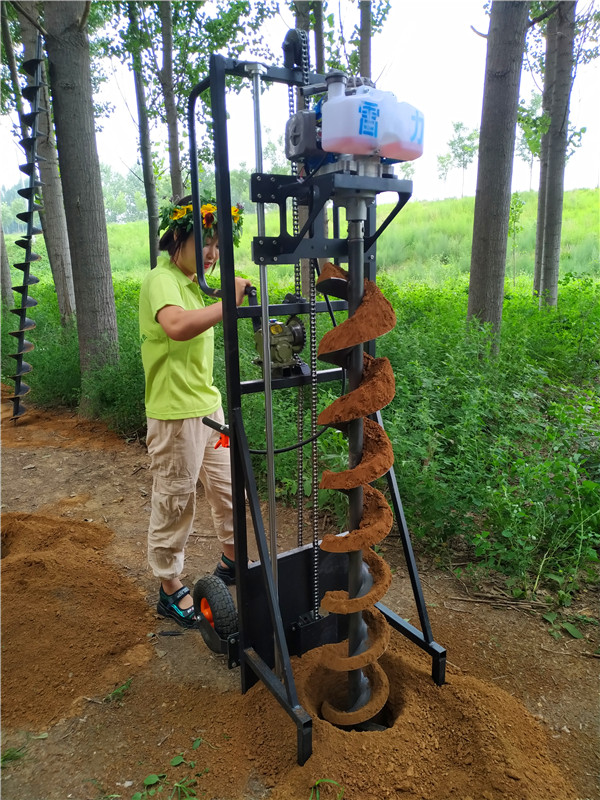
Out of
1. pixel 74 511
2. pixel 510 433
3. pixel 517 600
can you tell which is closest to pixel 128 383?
pixel 74 511

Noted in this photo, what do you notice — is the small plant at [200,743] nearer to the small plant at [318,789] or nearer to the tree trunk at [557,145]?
the small plant at [318,789]

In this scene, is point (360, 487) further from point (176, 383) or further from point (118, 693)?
point (118, 693)

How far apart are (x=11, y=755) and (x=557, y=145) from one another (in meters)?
9.36

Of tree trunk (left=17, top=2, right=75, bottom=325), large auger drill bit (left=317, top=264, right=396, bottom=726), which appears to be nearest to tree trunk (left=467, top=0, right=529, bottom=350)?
large auger drill bit (left=317, top=264, right=396, bottom=726)

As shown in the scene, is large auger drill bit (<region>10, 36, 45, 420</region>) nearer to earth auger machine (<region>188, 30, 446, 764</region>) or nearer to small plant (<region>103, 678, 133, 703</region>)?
earth auger machine (<region>188, 30, 446, 764</region>)

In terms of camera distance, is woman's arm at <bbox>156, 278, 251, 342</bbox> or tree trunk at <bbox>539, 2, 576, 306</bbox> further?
tree trunk at <bbox>539, 2, 576, 306</bbox>

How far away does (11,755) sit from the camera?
211cm

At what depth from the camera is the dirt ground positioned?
6.29 feet

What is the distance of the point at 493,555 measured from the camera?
3080 mm

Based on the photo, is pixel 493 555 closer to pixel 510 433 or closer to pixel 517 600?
pixel 517 600

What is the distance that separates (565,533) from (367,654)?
67.1 inches

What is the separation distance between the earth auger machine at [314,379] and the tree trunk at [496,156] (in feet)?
12.6

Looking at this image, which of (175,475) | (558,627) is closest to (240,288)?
(175,475)

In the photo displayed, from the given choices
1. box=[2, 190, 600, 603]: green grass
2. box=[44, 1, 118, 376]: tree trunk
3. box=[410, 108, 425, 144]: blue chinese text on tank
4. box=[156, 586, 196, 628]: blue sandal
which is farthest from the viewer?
box=[44, 1, 118, 376]: tree trunk
